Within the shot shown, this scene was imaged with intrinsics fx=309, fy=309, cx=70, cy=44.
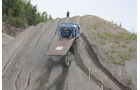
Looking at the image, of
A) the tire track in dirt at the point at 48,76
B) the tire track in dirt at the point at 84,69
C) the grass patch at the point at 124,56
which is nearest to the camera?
the tire track in dirt at the point at 48,76

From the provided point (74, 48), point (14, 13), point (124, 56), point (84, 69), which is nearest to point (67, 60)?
point (84, 69)

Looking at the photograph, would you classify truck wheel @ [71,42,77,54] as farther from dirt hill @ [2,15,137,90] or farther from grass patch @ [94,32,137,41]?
grass patch @ [94,32,137,41]

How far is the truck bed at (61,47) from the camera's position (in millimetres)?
21453

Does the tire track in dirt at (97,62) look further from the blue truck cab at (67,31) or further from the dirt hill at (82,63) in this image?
the blue truck cab at (67,31)

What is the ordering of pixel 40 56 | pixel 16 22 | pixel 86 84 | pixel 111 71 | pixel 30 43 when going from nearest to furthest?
pixel 86 84 → pixel 111 71 → pixel 40 56 → pixel 30 43 → pixel 16 22

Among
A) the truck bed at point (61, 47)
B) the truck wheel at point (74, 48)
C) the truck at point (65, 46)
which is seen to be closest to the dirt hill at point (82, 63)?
the truck wheel at point (74, 48)

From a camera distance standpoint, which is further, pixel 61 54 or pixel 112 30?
pixel 112 30

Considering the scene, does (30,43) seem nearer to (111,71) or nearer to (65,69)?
(65,69)

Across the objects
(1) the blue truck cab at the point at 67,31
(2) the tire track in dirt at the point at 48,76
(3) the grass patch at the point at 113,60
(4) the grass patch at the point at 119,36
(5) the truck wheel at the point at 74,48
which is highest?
(1) the blue truck cab at the point at 67,31

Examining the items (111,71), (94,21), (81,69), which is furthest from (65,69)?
(94,21)

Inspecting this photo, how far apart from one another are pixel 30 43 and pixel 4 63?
3.95 meters

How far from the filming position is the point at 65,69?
22109mm

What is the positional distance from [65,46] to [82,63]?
1.95 metres

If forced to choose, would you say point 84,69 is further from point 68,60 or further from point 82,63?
point 68,60
